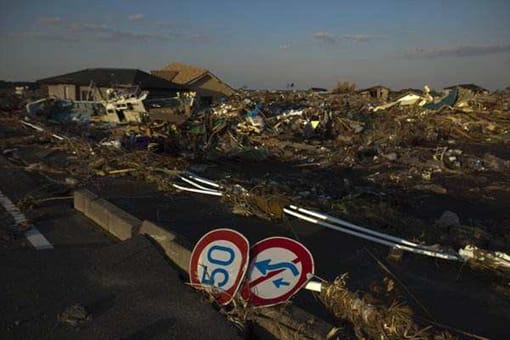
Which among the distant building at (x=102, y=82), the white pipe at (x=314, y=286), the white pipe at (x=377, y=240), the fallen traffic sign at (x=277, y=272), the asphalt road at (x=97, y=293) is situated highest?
the distant building at (x=102, y=82)

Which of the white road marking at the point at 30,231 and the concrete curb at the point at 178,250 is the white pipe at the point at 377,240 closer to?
the concrete curb at the point at 178,250

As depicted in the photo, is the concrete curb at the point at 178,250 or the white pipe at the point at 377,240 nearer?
the concrete curb at the point at 178,250

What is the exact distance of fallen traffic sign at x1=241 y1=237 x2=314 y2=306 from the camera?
3.28 m


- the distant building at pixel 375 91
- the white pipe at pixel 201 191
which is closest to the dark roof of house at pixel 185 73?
the distant building at pixel 375 91

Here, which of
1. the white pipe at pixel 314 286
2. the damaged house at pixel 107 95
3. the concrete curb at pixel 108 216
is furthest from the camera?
the damaged house at pixel 107 95

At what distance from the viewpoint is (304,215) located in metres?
5.96

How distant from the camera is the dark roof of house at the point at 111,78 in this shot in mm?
35188

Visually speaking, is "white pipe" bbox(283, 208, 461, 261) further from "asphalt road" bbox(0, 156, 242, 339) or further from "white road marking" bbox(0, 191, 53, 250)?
"white road marking" bbox(0, 191, 53, 250)

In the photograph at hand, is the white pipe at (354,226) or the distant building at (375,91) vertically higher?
the distant building at (375,91)

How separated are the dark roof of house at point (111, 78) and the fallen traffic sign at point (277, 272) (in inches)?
1292

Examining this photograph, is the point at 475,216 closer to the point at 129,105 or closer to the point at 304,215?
the point at 304,215

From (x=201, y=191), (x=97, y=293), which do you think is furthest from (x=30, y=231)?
(x=201, y=191)

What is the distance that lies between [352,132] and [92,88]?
18.6 metres

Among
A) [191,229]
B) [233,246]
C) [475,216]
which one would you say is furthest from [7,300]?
[475,216]
